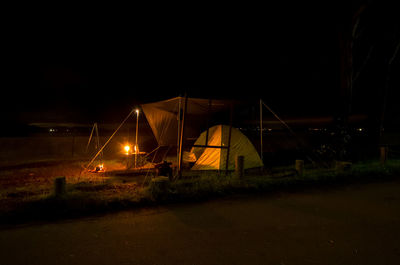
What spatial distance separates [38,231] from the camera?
12.6 ft

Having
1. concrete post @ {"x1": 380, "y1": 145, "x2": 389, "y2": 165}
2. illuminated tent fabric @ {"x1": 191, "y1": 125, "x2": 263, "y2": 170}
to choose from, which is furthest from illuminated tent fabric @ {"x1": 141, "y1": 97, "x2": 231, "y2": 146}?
concrete post @ {"x1": 380, "y1": 145, "x2": 389, "y2": 165}

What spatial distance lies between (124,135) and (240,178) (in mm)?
9037

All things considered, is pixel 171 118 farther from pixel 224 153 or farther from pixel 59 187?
pixel 59 187

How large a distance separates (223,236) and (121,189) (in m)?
3.40

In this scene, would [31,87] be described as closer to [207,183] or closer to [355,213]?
[207,183]

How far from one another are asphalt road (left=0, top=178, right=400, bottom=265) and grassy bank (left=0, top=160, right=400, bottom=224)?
43 cm

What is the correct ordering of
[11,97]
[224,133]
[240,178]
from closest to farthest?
[240,178]
[224,133]
[11,97]

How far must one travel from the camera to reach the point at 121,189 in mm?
6109

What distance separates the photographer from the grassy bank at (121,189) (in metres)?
4.64

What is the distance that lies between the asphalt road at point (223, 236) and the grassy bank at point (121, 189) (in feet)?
1.43

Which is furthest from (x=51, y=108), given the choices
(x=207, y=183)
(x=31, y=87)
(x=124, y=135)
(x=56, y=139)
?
(x=207, y=183)

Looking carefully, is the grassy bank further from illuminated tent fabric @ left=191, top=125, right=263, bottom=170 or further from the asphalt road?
illuminated tent fabric @ left=191, top=125, right=263, bottom=170

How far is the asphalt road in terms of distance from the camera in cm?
303

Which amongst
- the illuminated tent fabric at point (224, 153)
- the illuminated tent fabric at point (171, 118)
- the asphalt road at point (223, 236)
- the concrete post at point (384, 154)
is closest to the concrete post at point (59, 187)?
the asphalt road at point (223, 236)
